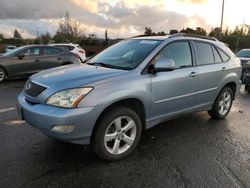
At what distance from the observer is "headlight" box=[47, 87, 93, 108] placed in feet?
11.3

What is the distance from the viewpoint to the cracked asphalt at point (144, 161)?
338 centimetres

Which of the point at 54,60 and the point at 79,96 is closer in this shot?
the point at 79,96

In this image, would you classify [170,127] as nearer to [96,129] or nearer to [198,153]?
[198,153]

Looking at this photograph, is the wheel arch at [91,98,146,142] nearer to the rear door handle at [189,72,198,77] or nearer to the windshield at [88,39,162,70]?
the windshield at [88,39,162,70]

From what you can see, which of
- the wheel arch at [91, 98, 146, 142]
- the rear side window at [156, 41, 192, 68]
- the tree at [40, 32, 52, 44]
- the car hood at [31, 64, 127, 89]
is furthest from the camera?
the tree at [40, 32, 52, 44]

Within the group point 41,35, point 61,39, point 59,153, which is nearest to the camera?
point 59,153

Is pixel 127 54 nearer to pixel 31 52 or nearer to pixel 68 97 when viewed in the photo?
pixel 68 97

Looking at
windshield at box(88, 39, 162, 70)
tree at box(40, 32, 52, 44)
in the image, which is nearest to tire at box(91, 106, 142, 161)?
windshield at box(88, 39, 162, 70)

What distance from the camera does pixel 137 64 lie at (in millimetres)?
4176

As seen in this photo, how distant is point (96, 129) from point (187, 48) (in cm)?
234

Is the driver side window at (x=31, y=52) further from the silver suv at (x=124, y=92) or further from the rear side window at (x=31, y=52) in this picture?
the silver suv at (x=124, y=92)

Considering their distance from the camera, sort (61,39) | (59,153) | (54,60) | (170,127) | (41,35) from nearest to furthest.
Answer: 1. (59,153)
2. (170,127)
3. (54,60)
4. (61,39)
5. (41,35)

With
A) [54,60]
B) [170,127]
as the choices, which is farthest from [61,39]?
[170,127]

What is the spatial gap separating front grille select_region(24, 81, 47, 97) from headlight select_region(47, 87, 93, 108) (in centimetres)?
28
